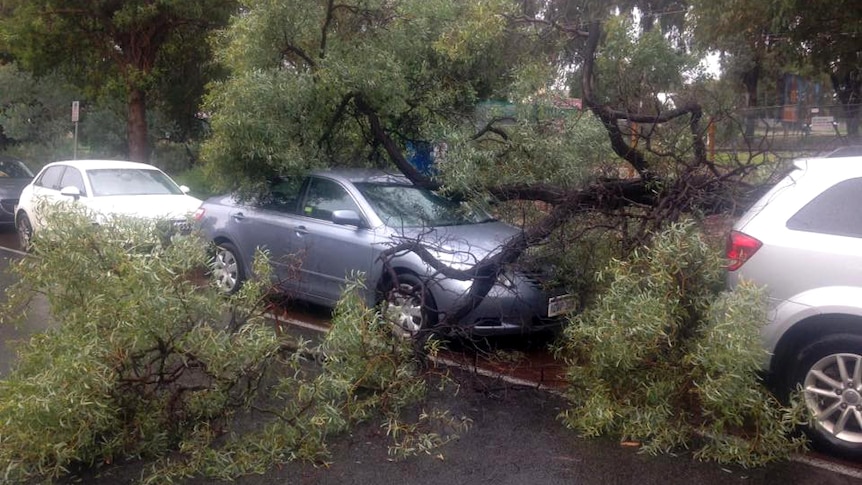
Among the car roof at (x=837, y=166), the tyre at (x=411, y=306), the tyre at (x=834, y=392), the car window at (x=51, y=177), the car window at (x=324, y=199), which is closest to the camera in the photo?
the tyre at (x=834, y=392)

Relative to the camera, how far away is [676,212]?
6438mm

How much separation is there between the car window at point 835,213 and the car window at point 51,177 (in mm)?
11389

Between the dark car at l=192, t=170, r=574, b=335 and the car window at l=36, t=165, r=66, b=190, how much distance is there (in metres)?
4.87

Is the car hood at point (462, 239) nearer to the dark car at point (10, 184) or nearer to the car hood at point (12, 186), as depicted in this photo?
the dark car at point (10, 184)

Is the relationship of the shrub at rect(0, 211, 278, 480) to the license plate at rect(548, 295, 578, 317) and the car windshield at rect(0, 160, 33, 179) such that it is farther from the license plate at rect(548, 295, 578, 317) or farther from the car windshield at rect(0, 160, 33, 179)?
the car windshield at rect(0, 160, 33, 179)

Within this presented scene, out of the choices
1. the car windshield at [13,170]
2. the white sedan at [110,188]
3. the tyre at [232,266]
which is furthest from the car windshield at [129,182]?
the car windshield at [13,170]

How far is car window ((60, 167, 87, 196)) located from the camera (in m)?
13.0

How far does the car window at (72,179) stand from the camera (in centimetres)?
1295

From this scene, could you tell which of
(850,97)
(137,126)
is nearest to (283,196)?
(137,126)

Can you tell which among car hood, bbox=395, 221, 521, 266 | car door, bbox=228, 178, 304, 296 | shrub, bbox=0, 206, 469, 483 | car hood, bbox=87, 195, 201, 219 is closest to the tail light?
car hood, bbox=395, 221, 521, 266

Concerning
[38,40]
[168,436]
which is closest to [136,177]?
[38,40]

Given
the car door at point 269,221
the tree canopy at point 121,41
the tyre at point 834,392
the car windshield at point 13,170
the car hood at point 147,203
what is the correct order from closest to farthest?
the tyre at point 834,392 → the car door at point 269,221 → the car hood at point 147,203 → the car windshield at point 13,170 → the tree canopy at point 121,41

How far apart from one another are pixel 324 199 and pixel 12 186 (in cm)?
1014

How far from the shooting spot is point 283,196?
9266mm
